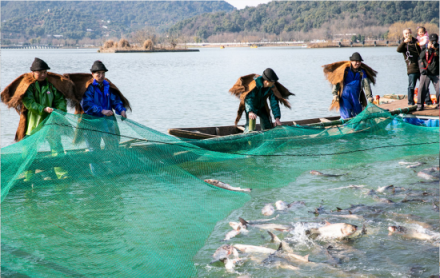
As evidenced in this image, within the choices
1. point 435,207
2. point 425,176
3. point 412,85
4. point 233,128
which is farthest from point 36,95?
point 412,85

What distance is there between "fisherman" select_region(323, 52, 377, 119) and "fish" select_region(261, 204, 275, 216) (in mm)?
4421

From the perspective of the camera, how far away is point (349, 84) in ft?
32.8

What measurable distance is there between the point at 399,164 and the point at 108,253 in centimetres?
641

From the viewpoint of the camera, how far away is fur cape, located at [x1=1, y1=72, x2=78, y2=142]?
7.02m

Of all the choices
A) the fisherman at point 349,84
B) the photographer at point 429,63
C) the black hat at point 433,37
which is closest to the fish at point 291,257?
the fisherman at point 349,84

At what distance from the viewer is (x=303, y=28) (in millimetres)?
177875

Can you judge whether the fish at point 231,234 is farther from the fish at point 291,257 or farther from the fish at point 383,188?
the fish at point 383,188

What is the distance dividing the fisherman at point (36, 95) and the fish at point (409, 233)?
17.5 feet

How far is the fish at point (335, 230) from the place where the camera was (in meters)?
5.43

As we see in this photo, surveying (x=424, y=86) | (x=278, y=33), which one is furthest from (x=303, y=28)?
(x=424, y=86)

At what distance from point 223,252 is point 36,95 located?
4.26m

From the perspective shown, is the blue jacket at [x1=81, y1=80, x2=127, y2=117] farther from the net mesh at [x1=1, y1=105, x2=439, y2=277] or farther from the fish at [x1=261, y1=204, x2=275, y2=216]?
the fish at [x1=261, y1=204, x2=275, y2=216]

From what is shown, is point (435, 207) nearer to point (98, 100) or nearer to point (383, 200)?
point (383, 200)

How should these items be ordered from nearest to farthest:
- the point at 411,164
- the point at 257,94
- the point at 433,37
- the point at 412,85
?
the point at 411,164
the point at 257,94
the point at 433,37
the point at 412,85
